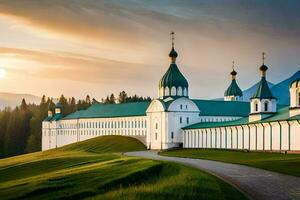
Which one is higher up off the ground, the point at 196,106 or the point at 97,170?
the point at 196,106

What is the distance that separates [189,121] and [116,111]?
34.6m

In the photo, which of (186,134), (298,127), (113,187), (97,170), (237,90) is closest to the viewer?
(113,187)

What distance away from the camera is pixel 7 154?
14162 centimetres

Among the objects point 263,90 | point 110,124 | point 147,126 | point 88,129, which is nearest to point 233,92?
point 147,126

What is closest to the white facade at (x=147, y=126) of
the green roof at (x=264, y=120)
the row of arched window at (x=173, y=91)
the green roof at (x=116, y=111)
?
the green roof at (x=116, y=111)

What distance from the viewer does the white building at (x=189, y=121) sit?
195 ft

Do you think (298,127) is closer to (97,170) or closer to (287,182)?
(97,170)

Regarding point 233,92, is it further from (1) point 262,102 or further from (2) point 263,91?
(1) point 262,102

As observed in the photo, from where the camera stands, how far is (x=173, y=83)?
9044cm

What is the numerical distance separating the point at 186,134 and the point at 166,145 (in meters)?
3.88

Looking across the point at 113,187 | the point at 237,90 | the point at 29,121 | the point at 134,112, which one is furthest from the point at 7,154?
the point at 113,187

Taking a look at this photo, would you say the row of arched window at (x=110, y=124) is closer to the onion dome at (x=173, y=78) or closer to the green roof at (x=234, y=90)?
the onion dome at (x=173, y=78)

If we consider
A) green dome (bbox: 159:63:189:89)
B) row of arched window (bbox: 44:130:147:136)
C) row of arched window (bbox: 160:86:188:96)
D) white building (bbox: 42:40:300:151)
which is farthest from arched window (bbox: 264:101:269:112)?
row of arched window (bbox: 44:130:147:136)

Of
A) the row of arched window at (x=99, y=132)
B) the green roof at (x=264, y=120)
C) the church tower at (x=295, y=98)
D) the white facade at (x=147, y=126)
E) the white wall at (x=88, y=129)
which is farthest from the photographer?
the white wall at (x=88, y=129)
